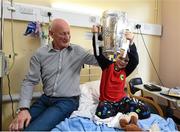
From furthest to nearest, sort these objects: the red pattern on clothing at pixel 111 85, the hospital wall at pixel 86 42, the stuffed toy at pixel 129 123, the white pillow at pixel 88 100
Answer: the hospital wall at pixel 86 42
the red pattern on clothing at pixel 111 85
the white pillow at pixel 88 100
the stuffed toy at pixel 129 123

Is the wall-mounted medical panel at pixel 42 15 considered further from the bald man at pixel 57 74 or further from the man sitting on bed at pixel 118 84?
the man sitting on bed at pixel 118 84

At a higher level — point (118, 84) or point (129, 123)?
point (118, 84)

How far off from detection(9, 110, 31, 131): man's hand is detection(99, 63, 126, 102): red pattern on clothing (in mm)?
589

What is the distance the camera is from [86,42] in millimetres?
2467

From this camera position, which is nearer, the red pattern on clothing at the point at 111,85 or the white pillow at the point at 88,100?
the white pillow at the point at 88,100

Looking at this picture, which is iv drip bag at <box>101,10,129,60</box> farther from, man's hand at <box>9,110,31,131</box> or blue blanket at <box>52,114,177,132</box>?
man's hand at <box>9,110,31,131</box>

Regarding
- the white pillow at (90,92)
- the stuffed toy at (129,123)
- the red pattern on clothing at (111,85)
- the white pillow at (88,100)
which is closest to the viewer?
the stuffed toy at (129,123)

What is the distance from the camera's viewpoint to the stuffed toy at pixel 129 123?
1.46 meters

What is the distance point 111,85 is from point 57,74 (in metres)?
0.44

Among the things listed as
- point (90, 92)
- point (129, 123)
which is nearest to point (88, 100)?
point (90, 92)

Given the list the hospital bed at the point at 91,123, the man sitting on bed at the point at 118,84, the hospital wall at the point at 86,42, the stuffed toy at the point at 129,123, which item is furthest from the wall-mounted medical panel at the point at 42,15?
the stuffed toy at the point at 129,123

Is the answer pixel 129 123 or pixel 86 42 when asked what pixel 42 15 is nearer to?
pixel 86 42

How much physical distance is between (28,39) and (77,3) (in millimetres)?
644

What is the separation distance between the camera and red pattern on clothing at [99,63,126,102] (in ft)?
5.98
